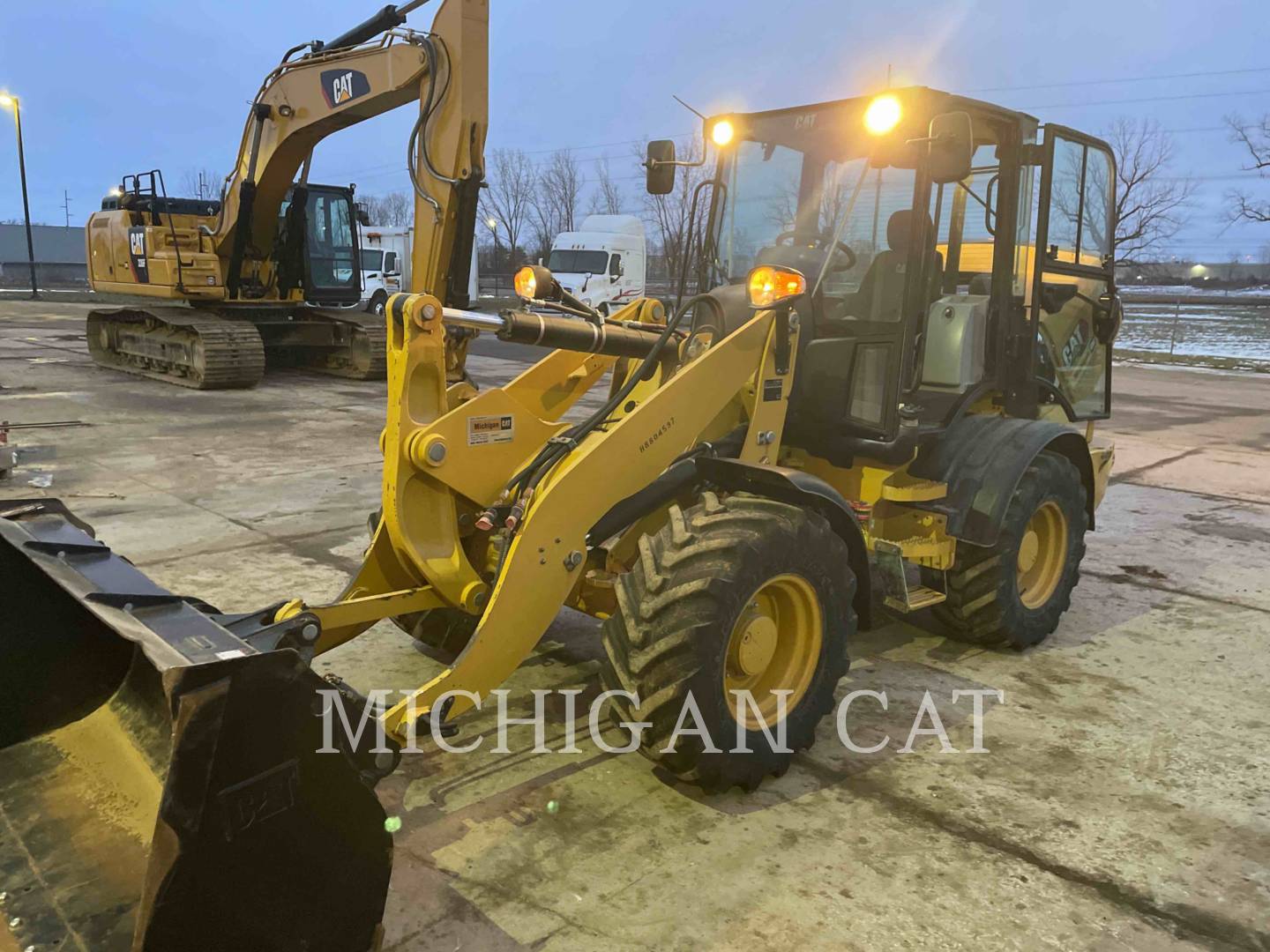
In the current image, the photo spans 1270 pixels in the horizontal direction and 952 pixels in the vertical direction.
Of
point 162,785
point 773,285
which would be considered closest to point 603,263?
point 773,285

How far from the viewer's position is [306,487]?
7.91 metres

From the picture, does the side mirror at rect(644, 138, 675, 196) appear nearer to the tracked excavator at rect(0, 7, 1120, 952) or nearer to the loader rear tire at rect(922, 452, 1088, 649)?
the tracked excavator at rect(0, 7, 1120, 952)

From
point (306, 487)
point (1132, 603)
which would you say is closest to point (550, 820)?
point (1132, 603)

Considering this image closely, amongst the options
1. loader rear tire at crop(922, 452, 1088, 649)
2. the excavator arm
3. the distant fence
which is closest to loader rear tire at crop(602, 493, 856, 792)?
loader rear tire at crop(922, 452, 1088, 649)

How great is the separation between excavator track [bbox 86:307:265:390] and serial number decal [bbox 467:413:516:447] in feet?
36.5

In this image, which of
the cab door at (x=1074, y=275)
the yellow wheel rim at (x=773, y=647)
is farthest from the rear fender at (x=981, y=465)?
the yellow wheel rim at (x=773, y=647)

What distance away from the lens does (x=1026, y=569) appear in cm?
500

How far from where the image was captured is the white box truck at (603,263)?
83.8 ft

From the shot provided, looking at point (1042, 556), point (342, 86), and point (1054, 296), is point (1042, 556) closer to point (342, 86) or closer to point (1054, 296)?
point (1054, 296)

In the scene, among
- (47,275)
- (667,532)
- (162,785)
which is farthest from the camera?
(47,275)

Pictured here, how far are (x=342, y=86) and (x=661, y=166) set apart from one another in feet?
22.0

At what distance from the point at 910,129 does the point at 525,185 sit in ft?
187

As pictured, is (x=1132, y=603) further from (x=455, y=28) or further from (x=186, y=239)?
(x=186, y=239)

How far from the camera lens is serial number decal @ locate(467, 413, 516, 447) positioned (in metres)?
3.70
